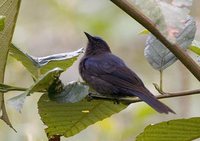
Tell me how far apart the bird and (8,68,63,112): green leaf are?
1.63 feet

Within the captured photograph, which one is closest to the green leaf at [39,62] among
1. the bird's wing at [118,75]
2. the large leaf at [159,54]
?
the large leaf at [159,54]

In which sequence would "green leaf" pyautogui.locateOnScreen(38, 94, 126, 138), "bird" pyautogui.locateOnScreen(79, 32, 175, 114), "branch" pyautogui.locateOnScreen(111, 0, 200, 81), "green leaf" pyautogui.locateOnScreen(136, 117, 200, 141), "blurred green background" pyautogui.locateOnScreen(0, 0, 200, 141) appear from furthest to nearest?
"blurred green background" pyautogui.locateOnScreen(0, 0, 200, 141) → "bird" pyautogui.locateOnScreen(79, 32, 175, 114) → "green leaf" pyautogui.locateOnScreen(38, 94, 126, 138) → "green leaf" pyautogui.locateOnScreen(136, 117, 200, 141) → "branch" pyautogui.locateOnScreen(111, 0, 200, 81)

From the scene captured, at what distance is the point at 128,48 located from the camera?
17.9 ft

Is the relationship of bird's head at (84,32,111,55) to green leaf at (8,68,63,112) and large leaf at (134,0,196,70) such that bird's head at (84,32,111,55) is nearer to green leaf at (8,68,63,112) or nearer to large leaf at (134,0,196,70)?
green leaf at (8,68,63,112)

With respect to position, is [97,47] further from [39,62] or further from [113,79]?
[39,62]

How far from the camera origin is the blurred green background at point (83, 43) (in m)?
3.38

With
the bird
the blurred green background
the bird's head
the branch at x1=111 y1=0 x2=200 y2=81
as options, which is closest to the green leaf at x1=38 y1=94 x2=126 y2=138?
the bird

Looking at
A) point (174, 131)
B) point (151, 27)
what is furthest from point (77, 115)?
point (151, 27)

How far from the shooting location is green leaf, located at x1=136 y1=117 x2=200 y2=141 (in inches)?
55.9

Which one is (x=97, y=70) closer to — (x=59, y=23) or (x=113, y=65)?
(x=113, y=65)

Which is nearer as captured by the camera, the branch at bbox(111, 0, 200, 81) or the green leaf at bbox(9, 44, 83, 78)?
the branch at bbox(111, 0, 200, 81)

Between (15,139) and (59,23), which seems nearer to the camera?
(15,139)

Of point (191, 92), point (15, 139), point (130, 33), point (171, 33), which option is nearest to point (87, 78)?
point (15, 139)

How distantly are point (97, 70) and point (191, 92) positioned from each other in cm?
115
